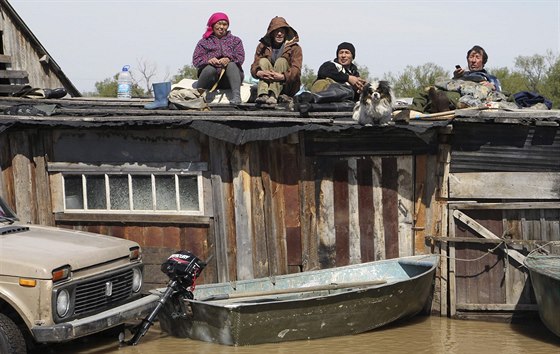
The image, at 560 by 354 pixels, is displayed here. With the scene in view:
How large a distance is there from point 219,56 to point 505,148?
156 inches

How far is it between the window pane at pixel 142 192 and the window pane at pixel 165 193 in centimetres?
11

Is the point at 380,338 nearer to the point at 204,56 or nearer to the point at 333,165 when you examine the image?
the point at 333,165

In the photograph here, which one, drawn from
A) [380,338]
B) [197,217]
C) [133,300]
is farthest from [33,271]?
[380,338]

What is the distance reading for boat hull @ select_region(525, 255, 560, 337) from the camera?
8.64 metres

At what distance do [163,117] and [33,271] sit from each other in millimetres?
3197

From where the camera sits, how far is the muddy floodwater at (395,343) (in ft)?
29.3

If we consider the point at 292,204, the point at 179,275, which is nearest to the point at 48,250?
the point at 179,275

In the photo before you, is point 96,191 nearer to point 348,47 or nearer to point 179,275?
point 179,275

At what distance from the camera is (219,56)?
11445 mm

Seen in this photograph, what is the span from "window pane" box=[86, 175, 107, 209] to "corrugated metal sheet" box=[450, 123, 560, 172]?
439 cm

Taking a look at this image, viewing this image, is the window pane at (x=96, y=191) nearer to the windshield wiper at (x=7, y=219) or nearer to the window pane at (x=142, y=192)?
the window pane at (x=142, y=192)

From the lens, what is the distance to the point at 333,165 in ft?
33.8

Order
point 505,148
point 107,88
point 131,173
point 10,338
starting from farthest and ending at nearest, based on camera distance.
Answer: point 107,88, point 131,173, point 505,148, point 10,338

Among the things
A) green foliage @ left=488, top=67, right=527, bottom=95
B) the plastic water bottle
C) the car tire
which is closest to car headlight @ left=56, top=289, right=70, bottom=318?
the car tire
